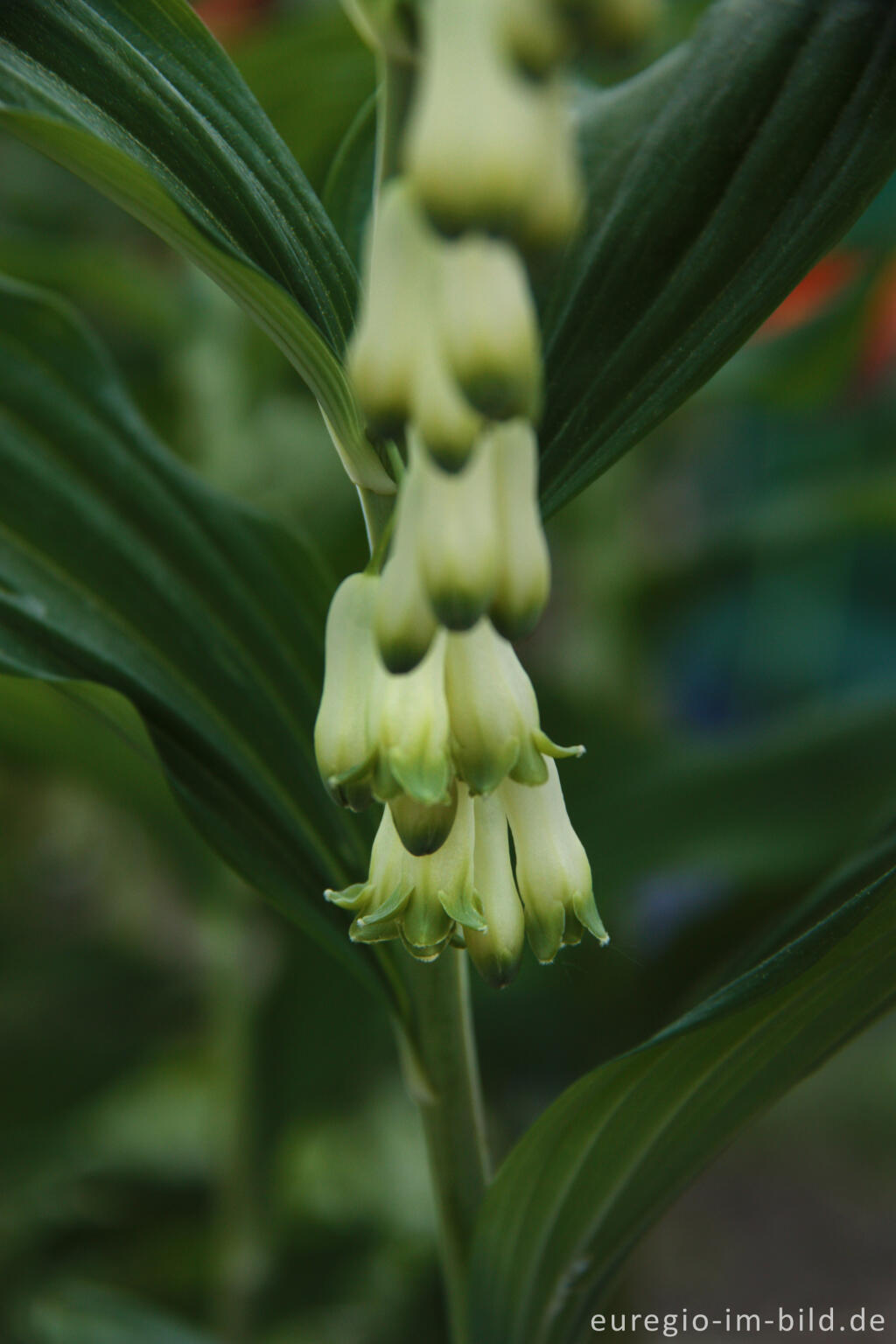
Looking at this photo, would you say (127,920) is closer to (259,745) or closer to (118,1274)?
(118,1274)

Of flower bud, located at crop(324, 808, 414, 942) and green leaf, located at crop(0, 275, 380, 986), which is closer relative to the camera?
flower bud, located at crop(324, 808, 414, 942)

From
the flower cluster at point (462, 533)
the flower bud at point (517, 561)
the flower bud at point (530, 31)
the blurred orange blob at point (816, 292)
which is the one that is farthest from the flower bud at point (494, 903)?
the blurred orange blob at point (816, 292)

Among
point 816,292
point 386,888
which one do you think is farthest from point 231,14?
point 386,888

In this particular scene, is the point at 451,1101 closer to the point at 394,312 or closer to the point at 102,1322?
the point at 394,312

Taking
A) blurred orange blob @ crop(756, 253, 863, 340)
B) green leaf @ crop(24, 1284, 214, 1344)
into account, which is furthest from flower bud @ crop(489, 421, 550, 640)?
blurred orange blob @ crop(756, 253, 863, 340)

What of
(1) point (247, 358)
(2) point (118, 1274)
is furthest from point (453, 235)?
(2) point (118, 1274)

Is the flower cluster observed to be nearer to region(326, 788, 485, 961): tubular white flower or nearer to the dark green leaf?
region(326, 788, 485, 961): tubular white flower

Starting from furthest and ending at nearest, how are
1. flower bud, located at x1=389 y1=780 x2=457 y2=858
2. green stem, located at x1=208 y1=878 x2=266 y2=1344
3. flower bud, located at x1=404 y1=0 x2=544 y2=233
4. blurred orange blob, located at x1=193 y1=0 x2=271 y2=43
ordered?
1. blurred orange blob, located at x1=193 y1=0 x2=271 y2=43
2. green stem, located at x1=208 y1=878 x2=266 y2=1344
3. flower bud, located at x1=389 y1=780 x2=457 y2=858
4. flower bud, located at x1=404 y1=0 x2=544 y2=233
